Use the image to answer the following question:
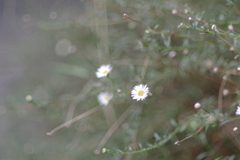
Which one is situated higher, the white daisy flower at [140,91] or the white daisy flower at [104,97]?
the white daisy flower at [104,97]

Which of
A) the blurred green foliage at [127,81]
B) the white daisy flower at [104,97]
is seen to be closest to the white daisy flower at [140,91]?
the blurred green foliage at [127,81]

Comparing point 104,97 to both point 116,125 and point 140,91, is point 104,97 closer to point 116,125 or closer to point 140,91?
point 116,125

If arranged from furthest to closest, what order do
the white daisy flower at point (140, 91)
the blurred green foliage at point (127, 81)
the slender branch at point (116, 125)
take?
the slender branch at point (116, 125), the blurred green foliage at point (127, 81), the white daisy flower at point (140, 91)

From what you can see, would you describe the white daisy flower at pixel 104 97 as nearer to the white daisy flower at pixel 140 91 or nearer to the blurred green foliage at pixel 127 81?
the blurred green foliage at pixel 127 81

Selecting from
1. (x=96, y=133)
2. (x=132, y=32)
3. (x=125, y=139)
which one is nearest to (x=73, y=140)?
(x=96, y=133)

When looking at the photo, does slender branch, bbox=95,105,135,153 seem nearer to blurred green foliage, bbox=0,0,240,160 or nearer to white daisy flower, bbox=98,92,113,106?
blurred green foliage, bbox=0,0,240,160

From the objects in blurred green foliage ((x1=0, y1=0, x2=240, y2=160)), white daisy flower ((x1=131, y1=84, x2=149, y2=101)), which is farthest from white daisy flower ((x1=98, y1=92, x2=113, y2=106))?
white daisy flower ((x1=131, y1=84, x2=149, y2=101))

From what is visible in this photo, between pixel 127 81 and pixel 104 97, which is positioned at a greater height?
pixel 127 81

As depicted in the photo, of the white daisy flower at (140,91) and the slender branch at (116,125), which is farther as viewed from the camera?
the slender branch at (116,125)

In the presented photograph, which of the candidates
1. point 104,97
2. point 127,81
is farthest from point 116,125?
point 127,81
